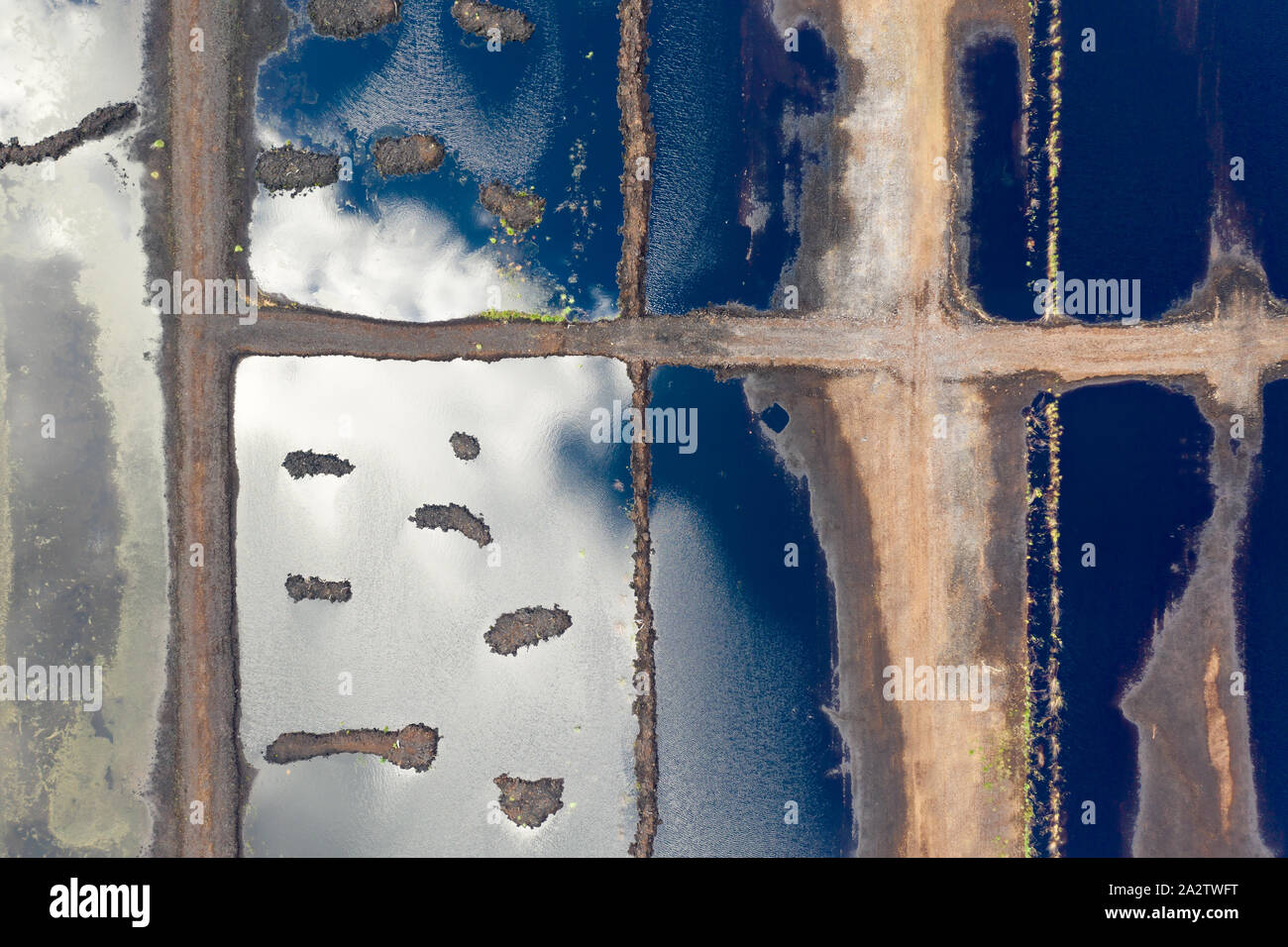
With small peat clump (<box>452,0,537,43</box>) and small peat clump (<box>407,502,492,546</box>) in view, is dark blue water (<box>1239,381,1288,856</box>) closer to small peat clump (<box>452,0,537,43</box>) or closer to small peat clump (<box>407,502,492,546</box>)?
small peat clump (<box>407,502,492,546</box>)

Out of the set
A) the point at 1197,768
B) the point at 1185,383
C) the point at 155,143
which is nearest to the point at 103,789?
the point at 155,143

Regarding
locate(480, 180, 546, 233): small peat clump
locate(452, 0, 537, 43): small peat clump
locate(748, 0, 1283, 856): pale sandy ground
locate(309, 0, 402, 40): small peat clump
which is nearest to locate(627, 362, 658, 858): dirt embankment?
locate(748, 0, 1283, 856): pale sandy ground

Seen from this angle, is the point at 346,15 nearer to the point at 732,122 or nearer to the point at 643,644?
the point at 732,122

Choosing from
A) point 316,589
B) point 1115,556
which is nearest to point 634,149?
point 316,589

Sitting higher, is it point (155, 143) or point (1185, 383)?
point (155, 143)

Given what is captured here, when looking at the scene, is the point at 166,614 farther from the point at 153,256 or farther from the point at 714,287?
the point at 714,287
